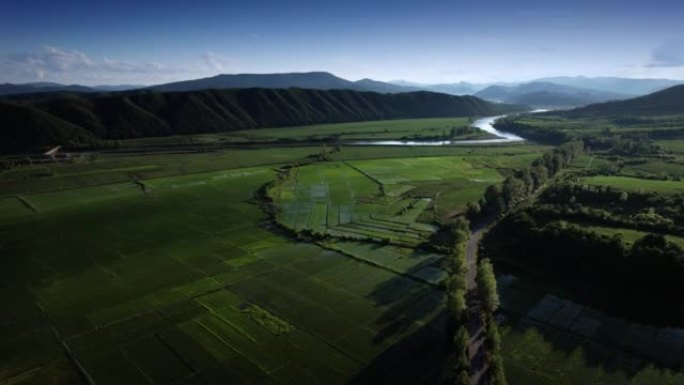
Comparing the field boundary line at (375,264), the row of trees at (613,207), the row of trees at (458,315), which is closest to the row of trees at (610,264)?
the row of trees at (613,207)

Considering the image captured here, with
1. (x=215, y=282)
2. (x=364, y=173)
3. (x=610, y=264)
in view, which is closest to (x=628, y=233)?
(x=610, y=264)

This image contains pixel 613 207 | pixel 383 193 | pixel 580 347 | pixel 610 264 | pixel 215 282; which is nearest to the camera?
pixel 580 347

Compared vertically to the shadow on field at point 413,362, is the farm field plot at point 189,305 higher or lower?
higher

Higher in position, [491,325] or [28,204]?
[28,204]

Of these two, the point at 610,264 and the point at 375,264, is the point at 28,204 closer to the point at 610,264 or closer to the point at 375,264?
the point at 375,264

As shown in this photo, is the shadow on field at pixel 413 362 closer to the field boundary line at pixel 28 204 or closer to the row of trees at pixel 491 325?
the row of trees at pixel 491 325

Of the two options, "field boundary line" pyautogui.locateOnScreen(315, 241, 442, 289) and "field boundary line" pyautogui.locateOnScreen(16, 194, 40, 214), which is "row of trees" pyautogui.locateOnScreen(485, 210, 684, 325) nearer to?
"field boundary line" pyautogui.locateOnScreen(315, 241, 442, 289)

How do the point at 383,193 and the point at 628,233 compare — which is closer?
the point at 628,233
